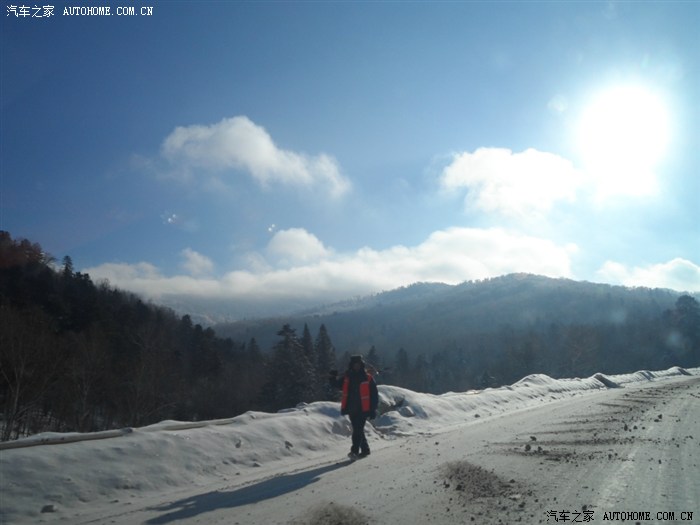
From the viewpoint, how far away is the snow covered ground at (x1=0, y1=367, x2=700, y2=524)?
5.39m

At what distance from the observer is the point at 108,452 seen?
24.5ft

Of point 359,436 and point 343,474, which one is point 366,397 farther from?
point 343,474

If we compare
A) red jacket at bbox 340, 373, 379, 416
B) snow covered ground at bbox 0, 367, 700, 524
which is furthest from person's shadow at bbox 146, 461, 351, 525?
red jacket at bbox 340, 373, 379, 416

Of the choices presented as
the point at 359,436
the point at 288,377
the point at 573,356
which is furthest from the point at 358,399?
the point at 573,356

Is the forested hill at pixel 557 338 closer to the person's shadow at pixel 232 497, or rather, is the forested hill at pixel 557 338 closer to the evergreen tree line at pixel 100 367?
the evergreen tree line at pixel 100 367

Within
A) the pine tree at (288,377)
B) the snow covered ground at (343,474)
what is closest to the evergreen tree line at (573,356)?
the pine tree at (288,377)

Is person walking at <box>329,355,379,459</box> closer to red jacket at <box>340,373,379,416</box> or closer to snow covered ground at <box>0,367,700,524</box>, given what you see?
red jacket at <box>340,373,379,416</box>

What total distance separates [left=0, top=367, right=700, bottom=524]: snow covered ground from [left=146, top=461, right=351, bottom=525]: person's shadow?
0.03 m

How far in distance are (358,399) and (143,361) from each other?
30452 mm

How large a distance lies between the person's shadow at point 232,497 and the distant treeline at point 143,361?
20.5ft

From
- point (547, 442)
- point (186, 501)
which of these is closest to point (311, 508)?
point (186, 501)

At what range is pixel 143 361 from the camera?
115 feet

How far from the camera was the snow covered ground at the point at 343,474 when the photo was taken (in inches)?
212

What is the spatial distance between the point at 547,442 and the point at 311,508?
5186 mm
